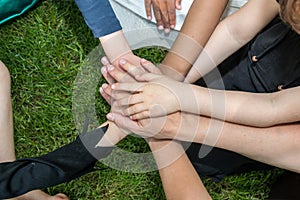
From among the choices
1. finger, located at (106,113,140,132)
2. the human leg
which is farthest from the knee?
finger, located at (106,113,140,132)

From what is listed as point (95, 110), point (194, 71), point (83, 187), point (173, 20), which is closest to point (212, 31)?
point (194, 71)

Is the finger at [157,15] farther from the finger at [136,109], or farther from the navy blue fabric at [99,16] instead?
the finger at [136,109]

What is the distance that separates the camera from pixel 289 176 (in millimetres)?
1274

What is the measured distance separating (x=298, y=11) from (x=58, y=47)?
2.54 ft

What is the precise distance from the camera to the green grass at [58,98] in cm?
134

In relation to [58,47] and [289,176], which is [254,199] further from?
[58,47]

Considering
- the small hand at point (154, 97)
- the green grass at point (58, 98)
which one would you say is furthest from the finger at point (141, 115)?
the green grass at point (58, 98)

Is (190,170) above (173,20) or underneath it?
underneath

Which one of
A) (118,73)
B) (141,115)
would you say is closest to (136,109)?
(141,115)

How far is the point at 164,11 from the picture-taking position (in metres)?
1.28

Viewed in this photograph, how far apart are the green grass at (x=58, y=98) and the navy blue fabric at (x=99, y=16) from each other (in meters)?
0.28

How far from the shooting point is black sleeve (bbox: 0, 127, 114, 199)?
3.17ft

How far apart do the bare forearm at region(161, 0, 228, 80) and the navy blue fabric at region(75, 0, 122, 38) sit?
5.5 inches

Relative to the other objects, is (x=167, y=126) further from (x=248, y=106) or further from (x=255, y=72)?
(x=255, y=72)
